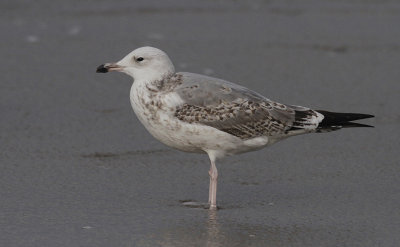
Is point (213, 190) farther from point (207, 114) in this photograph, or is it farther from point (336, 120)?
point (336, 120)

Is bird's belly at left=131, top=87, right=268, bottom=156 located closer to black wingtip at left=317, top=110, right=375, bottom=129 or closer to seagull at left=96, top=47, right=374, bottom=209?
seagull at left=96, top=47, right=374, bottom=209

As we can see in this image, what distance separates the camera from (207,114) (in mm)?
5891

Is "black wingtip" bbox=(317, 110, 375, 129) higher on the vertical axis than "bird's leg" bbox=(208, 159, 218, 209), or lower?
higher

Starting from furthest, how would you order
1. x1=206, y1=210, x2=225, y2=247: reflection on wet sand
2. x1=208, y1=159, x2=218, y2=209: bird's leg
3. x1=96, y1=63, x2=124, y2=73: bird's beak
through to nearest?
x1=96, y1=63, x2=124, y2=73: bird's beak < x1=208, y1=159, x2=218, y2=209: bird's leg < x1=206, y1=210, x2=225, y2=247: reflection on wet sand

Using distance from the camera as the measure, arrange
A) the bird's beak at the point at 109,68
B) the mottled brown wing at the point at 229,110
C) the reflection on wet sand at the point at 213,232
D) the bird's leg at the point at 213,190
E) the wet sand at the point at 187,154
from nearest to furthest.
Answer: the reflection on wet sand at the point at 213,232
the wet sand at the point at 187,154
the bird's leg at the point at 213,190
the mottled brown wing at the point at 229,110
the bird's beak at the point at 109,68

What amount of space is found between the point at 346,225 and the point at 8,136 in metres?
3.23

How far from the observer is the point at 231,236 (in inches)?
198

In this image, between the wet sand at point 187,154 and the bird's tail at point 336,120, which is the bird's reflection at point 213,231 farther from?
the bird's tail at point 336,120

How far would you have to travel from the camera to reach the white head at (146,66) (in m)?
6.00

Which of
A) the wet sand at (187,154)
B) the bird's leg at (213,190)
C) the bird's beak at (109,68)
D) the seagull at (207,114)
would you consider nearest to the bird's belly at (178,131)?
the seagull at (207,114)

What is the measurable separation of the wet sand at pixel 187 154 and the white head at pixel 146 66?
0.82m

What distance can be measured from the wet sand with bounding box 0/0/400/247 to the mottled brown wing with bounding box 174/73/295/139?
0.47m

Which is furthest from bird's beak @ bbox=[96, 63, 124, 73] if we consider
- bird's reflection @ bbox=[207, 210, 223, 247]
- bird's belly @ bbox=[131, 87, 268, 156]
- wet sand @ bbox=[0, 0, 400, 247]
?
bird's reflection @ bbox=[207, 210, 223, 247]

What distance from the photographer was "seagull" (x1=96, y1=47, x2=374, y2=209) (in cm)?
580
